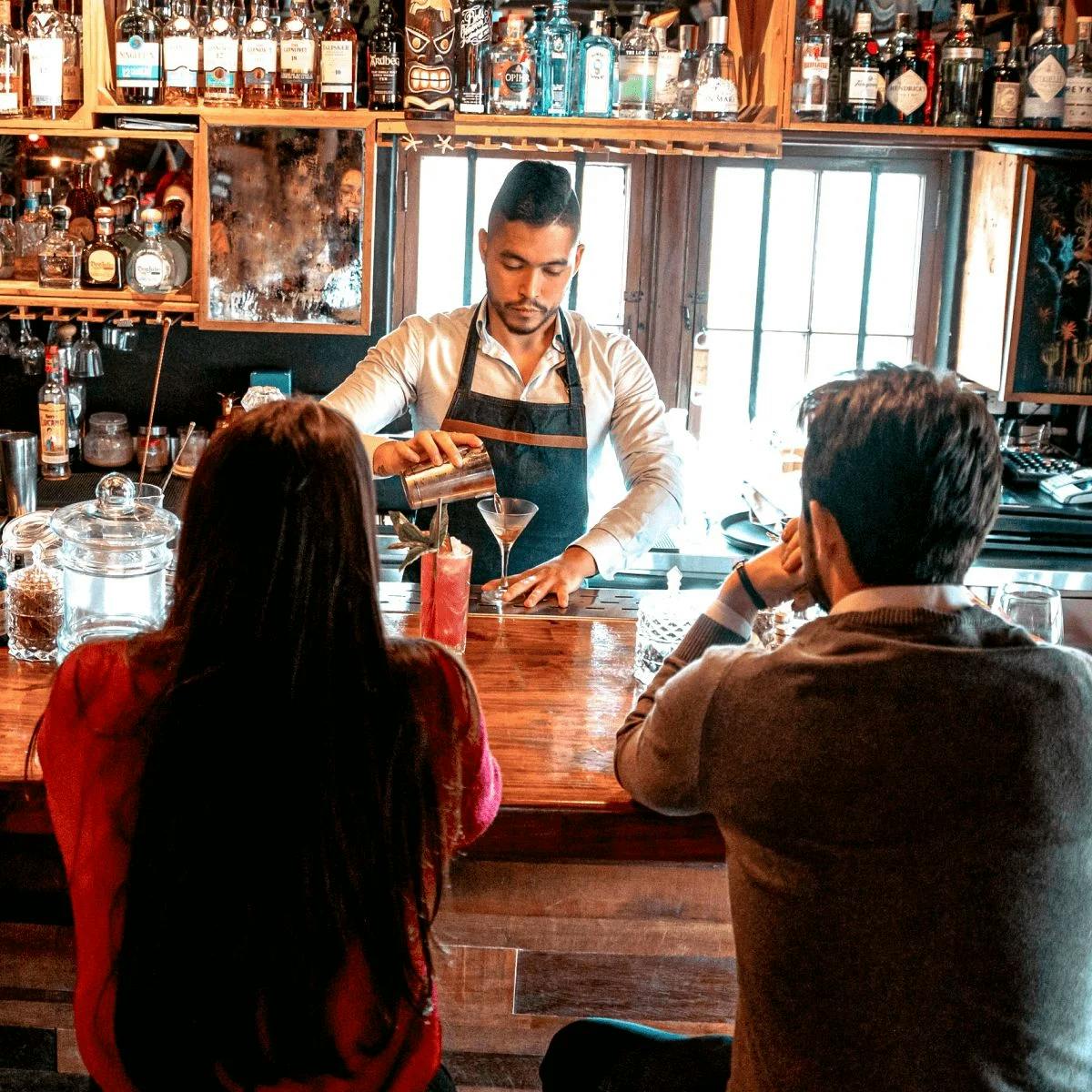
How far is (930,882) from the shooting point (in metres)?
1.24

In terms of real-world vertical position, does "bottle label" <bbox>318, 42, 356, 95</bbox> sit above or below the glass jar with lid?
above

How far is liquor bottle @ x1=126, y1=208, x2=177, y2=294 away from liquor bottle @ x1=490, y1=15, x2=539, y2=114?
1011 millimetres

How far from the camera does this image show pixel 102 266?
3701 millimetres

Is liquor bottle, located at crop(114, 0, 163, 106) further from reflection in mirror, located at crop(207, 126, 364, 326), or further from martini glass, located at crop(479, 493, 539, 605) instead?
martini glass, located at crop(479, 493, 539, 605)

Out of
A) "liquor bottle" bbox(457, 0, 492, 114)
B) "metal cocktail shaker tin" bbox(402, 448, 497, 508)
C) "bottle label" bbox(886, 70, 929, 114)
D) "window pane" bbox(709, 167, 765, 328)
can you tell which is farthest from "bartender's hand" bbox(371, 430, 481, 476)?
"window pane" bbox(709, 167, 765, 328)

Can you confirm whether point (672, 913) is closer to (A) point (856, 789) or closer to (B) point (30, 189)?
(A) point (856, 789)

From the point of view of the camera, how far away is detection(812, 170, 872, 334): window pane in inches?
165

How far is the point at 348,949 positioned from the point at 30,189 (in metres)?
3.09

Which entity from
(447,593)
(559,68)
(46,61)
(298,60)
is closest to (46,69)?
(46,61)

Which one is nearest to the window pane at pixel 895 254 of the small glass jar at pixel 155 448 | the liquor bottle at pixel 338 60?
the liquor bottle at pixel 338 60

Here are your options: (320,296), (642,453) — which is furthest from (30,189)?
(642,453)

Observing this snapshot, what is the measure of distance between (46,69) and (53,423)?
0.98 meters

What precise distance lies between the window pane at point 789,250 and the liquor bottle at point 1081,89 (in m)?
0.81

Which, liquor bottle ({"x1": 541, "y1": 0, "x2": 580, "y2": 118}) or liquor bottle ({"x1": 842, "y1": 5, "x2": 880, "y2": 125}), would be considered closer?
liquor bottle ({"x1": 541, "y1": 0, "x2": 580, "y2": 118})
